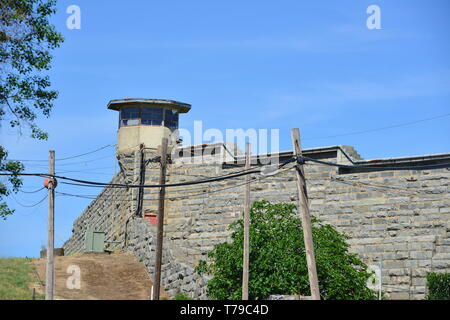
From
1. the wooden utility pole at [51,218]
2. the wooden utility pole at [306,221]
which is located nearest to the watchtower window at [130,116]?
the wooden utility pole at [51,218]

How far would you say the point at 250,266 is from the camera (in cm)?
3322

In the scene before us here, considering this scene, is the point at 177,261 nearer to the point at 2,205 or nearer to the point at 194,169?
the point at 194,169

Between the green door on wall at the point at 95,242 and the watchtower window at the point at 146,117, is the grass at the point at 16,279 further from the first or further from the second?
the watchtower window at the point at 146,117

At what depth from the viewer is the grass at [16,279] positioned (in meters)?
33.8

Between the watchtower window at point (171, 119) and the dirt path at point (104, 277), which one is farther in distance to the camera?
the watchtower window at point (171, 119)

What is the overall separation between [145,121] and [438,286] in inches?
813

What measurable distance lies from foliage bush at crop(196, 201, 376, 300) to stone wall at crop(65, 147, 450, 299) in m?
1.77

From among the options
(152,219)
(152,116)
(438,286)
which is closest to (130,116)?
(152,116)

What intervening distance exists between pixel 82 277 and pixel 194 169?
8598 millimetres

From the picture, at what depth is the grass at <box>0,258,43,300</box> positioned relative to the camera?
33.8 metres

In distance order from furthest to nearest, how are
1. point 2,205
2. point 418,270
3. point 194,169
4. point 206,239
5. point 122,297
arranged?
point 194,169 < point 206,239 < point 122,297 < point 418,270 < point 2,205

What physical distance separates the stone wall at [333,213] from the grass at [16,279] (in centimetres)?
565

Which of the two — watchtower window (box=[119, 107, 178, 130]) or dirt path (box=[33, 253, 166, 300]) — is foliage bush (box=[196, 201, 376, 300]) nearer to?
dirt path (box=[33, 253, 166, 300])
